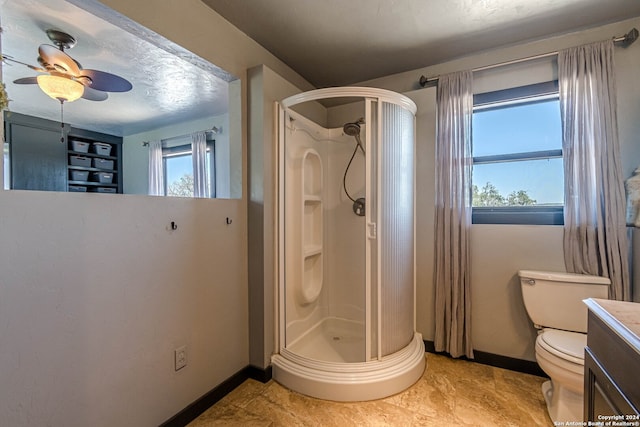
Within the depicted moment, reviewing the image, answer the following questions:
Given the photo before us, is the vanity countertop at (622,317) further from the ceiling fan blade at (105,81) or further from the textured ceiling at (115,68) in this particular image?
the ceiling fan blade at (105,81)

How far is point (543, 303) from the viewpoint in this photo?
186cm

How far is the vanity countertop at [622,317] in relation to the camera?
786 mm

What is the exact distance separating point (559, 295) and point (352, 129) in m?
Answer: 1.83

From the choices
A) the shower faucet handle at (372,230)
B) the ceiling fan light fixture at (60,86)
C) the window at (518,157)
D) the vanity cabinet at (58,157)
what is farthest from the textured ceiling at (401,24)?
the vanity cabinet at (58,157)

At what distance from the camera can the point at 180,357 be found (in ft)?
5.16

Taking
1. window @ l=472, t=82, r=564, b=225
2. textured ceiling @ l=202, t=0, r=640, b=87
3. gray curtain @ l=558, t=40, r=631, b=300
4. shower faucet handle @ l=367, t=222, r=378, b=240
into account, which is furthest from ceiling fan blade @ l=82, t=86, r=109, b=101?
gray curtain @ l=558, t=40, r=631, b=300

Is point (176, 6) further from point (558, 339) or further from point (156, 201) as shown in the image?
point (558, 339)

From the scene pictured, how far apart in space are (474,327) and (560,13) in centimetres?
221

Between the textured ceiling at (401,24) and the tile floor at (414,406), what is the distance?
2.41 m

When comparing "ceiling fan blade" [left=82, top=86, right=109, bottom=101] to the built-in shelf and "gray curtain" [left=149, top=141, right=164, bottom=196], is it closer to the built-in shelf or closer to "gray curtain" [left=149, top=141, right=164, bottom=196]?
"gray curtain" [left=149, top=141, right=164, bottom=196]

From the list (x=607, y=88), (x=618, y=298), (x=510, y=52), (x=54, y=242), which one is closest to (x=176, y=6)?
(x=54, y=242)

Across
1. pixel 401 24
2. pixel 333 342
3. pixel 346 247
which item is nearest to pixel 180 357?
pixel 333 342

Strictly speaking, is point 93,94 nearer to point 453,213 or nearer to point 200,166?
point 200,166

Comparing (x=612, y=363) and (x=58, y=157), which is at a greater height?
(x=58, y=157)
